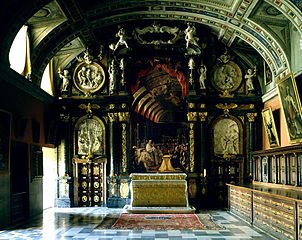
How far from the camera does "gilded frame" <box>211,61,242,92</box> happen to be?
16.2 m

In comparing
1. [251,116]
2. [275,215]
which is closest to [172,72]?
[251,116]

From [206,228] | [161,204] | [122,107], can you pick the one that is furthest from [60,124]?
[206,228]

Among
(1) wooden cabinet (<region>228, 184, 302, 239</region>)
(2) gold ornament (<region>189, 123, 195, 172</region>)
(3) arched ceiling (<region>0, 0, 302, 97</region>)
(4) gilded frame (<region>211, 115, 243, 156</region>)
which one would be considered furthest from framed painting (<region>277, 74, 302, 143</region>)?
(2) gold ornament (<region>189, 123, 195, 172</region>)

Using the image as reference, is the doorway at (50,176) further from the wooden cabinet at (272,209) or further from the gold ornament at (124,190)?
the wooden cabinet at (272,209)

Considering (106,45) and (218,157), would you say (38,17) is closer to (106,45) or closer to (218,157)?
(106,45)

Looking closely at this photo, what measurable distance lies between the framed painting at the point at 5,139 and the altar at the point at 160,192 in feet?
17.2

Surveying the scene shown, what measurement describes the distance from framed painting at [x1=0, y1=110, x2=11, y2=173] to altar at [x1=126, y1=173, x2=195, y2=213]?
17.2 feet

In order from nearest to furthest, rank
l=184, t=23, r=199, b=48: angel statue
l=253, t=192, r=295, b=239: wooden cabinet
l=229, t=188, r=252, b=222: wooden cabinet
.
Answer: l=253, t=192, r=295, b=239: wooden cabinet → l=229, t=188, r=252, b=222: wooden cabinet → l=184, t=23, r=199, b=48: angel statue

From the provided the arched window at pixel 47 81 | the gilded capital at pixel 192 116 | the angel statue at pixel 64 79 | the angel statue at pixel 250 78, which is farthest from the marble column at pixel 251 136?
the arched window at pixel 47 81

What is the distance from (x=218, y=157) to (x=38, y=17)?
919 centimetres

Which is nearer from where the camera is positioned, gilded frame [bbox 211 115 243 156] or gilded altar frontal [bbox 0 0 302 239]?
gilded altar frontal [bbox 0 0 302 239]

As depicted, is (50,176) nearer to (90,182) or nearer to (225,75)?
(90,182)

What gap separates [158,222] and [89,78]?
7.64 m

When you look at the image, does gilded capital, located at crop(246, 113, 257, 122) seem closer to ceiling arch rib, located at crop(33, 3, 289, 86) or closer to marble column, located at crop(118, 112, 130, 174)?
ceiling arch rib, located at crop(33, 3, 289, 86)
